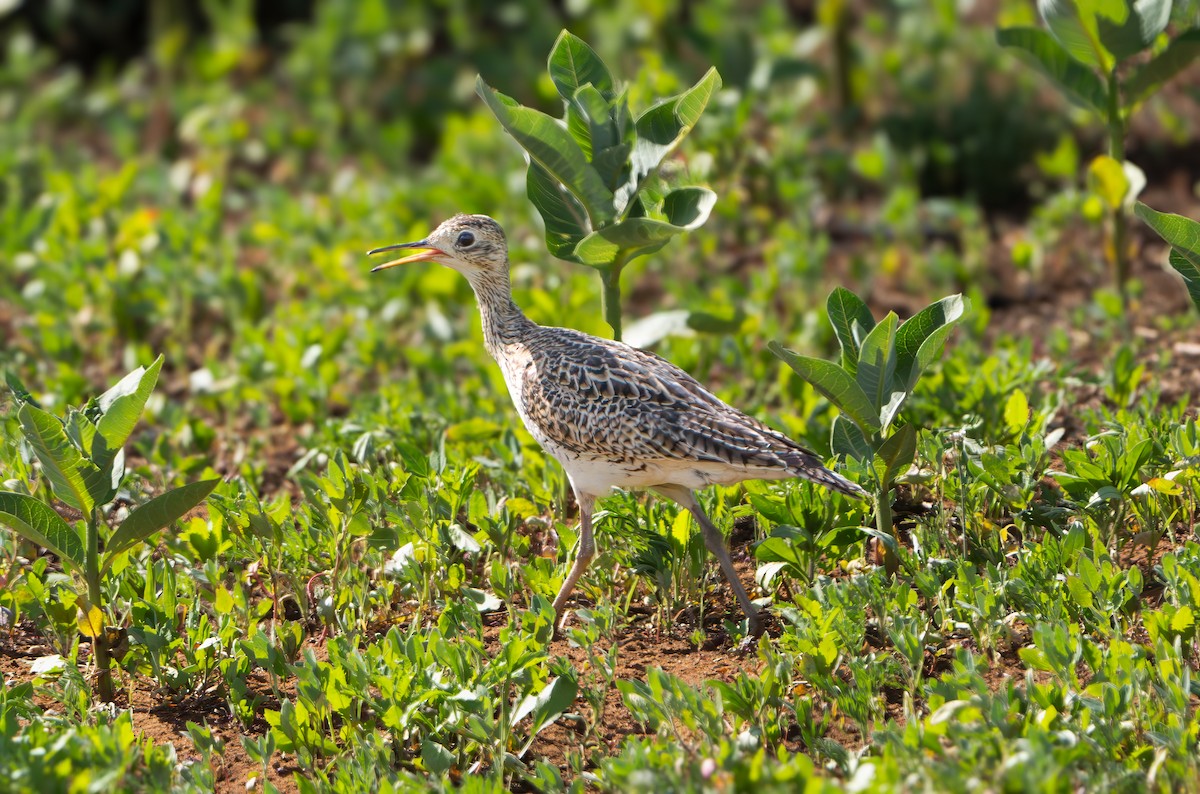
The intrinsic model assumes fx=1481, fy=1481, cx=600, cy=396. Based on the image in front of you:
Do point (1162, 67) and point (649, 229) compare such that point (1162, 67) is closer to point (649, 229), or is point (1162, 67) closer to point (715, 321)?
point (715, 321)

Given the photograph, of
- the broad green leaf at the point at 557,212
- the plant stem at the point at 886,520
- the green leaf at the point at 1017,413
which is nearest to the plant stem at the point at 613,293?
the broad green leaf at the point at 557,212

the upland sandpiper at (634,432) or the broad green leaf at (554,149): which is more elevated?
the broad green leaf at (554,149)

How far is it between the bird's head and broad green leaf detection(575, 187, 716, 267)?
0.42 meters

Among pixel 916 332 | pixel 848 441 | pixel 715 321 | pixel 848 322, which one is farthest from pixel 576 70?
pixel 848 441

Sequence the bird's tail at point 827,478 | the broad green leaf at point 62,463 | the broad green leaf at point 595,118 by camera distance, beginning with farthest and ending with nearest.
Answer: the broad green leaf at point 595,118 < the bird's tail at point 827,478 < the broad green leaf at point 62,463

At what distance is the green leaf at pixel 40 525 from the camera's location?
480 cm

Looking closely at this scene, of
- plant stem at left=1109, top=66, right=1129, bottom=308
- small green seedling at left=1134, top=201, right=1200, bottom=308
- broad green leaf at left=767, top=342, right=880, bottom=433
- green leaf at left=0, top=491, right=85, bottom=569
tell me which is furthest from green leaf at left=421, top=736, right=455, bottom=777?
plant stem at left=1109, top=66, right=1129, bottom=308

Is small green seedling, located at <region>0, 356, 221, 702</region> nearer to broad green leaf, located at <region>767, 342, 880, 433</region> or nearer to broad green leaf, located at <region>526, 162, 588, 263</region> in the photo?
broad green leaf, located at <region>526, 162, 588, 263</region>

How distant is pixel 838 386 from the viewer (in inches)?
200

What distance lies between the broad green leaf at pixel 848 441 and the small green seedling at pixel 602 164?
92cm

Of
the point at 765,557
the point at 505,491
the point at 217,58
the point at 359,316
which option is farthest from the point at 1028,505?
the point at 217,58

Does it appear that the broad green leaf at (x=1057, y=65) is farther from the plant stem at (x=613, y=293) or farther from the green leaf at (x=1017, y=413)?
the plant stem at (x=613, y=293)

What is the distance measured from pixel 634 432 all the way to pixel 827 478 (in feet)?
2.28

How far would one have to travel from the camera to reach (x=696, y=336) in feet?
24.6
